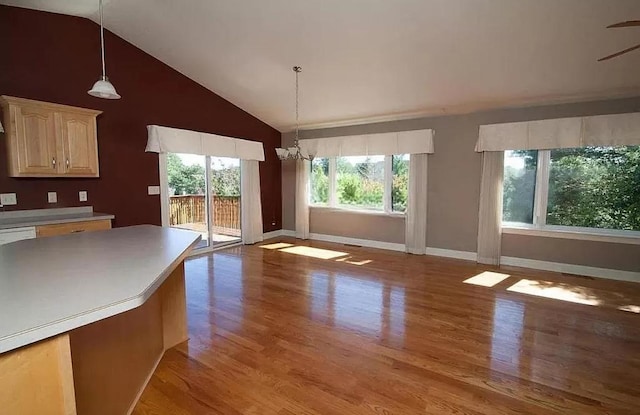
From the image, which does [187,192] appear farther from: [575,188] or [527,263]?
[575,188]

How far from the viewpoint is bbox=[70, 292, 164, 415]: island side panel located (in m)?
1.43

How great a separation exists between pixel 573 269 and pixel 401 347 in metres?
3.58

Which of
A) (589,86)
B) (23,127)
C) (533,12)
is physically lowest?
(23,127)

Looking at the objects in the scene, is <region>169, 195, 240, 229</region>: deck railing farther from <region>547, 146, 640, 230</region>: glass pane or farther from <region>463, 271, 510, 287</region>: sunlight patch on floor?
<region>547, 146, 640, 230</region>: glass pane

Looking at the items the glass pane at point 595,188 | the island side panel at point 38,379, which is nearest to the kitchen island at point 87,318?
the island side panel at point 38,379

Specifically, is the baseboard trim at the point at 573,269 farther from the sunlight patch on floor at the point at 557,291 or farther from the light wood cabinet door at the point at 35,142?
the light wood cabinet door at the point at 35,142

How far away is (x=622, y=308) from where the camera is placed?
10.8 ft

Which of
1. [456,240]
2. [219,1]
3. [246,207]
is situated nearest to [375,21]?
[219,1]

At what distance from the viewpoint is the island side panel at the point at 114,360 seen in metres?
1.43

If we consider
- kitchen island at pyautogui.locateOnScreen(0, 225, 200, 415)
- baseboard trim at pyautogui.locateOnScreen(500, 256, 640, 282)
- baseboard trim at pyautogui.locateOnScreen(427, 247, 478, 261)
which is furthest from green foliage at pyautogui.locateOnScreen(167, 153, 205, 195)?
baseboard trim at pyautogui.locateOnScreen(500, 256, 640, 282)

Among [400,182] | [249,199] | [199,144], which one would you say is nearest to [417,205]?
[400,182]

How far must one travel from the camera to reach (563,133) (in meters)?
4.35

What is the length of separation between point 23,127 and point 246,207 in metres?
3.58

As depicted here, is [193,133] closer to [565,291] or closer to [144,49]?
[144,49]
